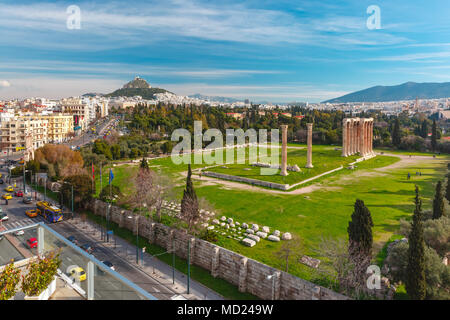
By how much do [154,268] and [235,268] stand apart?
5800 mm

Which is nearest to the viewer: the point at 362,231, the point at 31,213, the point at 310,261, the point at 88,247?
the point at 362,231

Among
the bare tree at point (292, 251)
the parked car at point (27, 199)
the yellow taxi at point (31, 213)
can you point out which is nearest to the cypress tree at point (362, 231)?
the bare tree at point (292, 251)

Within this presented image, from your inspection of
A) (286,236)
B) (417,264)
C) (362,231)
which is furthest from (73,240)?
(417,264)

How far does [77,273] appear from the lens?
27.1ft

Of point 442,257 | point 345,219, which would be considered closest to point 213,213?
point 345,219

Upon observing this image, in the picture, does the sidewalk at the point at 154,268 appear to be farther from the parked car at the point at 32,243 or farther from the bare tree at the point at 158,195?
the parked car at the point at 32,243

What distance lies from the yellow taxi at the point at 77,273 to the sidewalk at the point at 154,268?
10373 millimetres

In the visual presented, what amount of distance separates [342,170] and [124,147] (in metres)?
40.5

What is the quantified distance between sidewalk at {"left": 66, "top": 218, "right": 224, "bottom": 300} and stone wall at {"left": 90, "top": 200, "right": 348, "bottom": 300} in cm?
148

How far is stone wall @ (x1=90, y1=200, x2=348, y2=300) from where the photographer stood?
53.2ft

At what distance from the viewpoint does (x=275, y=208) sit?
31.6m

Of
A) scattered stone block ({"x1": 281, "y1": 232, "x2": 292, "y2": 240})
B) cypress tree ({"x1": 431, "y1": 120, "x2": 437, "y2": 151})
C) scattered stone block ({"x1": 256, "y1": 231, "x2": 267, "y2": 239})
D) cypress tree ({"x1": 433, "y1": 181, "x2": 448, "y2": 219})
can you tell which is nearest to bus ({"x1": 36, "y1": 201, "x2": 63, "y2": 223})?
scattered stone block ({"x1": 256, "y1": 231, "x2": 267, "y2": 239})

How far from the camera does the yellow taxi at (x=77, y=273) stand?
26.7 feet

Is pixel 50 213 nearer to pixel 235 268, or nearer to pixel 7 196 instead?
pixel 7 196
